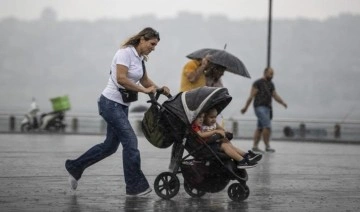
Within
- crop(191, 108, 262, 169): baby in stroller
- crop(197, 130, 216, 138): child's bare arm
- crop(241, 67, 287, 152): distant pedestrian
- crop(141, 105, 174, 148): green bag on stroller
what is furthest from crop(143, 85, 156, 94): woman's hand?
crop(241, 67, 287, 152): distant pedestrian

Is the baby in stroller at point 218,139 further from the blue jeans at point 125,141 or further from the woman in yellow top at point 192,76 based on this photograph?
the woman in yellow top at point 192,76

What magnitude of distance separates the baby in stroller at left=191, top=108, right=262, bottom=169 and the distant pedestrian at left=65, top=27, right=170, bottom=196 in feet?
1.71

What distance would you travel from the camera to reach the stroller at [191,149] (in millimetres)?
10477

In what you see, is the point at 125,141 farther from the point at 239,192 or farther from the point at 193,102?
the point at 239,192

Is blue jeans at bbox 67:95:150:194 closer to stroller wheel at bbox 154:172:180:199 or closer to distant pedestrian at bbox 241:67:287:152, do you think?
stroller wheel at bbox 154:172:180:199

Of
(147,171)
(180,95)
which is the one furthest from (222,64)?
(147,171)

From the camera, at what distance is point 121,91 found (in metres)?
10.7

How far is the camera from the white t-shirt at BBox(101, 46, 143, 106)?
1066 cm

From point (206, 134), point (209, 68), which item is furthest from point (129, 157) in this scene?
point (209, 68)

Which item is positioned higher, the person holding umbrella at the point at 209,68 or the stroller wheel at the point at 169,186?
the person holding umbrella at the point at 209,68

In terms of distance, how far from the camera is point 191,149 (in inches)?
418

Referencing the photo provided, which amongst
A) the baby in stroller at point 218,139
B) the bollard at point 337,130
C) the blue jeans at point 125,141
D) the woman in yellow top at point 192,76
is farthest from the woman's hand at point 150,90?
the bollard at point 337,130

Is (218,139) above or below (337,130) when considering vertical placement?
above

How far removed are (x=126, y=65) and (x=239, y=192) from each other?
1.81 meters
